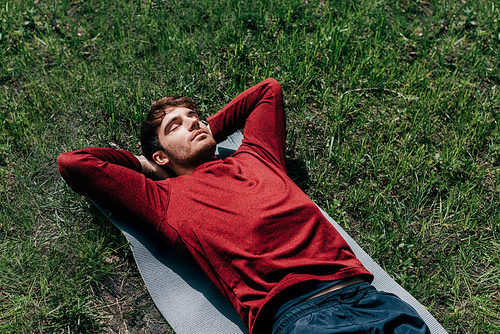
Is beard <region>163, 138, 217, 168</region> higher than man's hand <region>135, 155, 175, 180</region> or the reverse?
higher

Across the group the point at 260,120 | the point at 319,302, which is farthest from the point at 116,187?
the point at 319,302

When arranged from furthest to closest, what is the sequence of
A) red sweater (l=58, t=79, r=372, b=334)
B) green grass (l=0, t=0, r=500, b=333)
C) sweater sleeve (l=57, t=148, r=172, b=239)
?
green grass (l=0, t=0, r=500, b=333) < sweater sleeve (l=57, t=148, r=172, b=239) < red sweater (l=58, t=79, r=372, b=334)

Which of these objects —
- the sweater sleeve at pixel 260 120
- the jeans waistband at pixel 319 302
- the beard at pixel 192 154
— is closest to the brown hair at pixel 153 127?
the beard at pixel 192 154

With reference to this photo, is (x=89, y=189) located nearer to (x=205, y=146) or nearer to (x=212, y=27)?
(x=205, y=146)

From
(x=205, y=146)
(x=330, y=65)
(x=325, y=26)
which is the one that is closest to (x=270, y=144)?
(x=205, y=146)

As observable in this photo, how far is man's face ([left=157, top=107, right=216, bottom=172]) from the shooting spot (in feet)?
9.61

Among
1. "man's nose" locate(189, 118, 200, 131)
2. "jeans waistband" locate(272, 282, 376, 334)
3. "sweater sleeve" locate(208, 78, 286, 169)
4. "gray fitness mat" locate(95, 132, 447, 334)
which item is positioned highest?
"man's nose" locate(189, 118, 200, 131)

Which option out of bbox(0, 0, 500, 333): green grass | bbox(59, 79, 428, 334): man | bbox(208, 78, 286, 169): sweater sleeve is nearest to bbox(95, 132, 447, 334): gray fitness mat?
bbox(0, 0, 500, 333): green grass

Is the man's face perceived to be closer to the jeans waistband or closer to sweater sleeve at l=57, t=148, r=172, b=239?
sweater sleeve at l=57, t=148, r=172, b=239

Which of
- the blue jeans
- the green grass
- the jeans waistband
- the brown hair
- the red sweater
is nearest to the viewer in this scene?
the blue jeans

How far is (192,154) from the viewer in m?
2.93

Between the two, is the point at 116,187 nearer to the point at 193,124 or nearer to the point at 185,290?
the point at 193,124

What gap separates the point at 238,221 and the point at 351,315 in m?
0.83

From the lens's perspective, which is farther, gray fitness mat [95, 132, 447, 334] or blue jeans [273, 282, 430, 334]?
gray fitness mat [95, 132, 447, 334]
